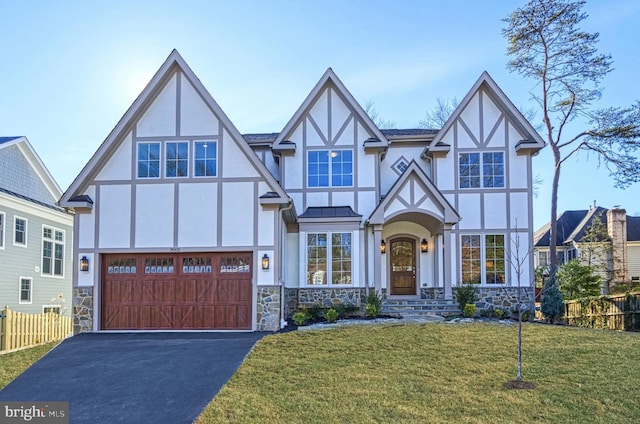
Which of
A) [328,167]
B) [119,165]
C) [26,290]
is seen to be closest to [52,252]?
[26,290]

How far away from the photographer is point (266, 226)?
12734 millimetres

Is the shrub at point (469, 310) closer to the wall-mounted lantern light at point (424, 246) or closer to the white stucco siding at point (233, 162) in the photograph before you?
the wall-mounted lantern light at point (424, 246)

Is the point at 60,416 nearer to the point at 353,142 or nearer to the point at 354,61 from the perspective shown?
the point at 353,142

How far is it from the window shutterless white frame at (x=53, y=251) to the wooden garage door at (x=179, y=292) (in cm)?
816

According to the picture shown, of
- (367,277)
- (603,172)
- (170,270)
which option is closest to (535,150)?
(603,172)

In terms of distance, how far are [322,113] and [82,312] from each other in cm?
946

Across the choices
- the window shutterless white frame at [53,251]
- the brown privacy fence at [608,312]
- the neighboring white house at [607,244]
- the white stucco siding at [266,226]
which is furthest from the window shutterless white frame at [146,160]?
the neighboring white house at [607,244]

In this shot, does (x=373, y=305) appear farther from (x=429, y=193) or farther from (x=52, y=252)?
(x=52, y=252)

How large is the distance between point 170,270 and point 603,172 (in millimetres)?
17271

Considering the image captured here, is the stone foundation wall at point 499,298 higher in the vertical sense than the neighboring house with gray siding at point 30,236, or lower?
lower

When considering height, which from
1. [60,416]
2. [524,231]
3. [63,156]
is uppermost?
[63,156]

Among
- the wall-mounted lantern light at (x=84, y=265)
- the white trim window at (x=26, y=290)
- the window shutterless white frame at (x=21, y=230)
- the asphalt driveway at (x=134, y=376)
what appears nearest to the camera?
the asphalt driveway at (x=134, y=376)

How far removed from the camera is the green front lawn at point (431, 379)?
20.9 feet

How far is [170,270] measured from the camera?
42.2ft
